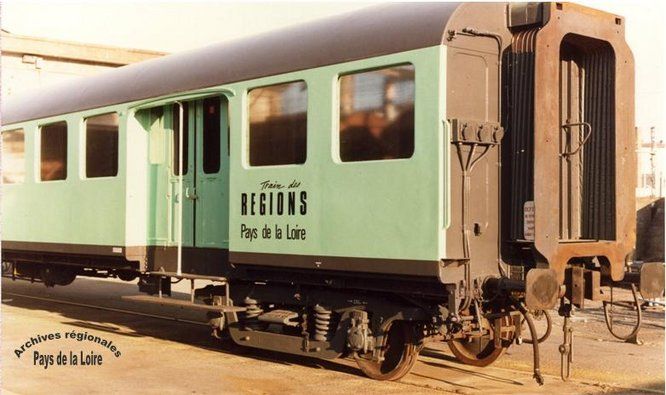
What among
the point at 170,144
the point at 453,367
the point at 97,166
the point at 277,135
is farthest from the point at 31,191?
the point at 453,367

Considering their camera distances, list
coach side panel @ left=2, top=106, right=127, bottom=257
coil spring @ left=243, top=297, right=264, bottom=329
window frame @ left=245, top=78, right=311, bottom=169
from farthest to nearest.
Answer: coach side panel @ left=2, top=106, right=127, bottom=257
coil spring @ left=243, top=297, right=264, bottom=329
window frame @ left=245, top=78, right=311, bottom=169

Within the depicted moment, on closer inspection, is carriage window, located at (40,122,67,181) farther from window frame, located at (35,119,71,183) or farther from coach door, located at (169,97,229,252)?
coach door, located at (169,97,229,252)

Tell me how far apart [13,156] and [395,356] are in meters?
7.75

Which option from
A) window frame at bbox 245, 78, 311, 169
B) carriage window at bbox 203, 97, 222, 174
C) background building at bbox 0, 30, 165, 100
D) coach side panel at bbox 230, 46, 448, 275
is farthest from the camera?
background building at bbox 0, 30, 165, 100

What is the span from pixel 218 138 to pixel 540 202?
13.3 ft

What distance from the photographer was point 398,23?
7621 mm

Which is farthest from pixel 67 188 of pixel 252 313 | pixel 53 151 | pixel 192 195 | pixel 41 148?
pixel 252 313

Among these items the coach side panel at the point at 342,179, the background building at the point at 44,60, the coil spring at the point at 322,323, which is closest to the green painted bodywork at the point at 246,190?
the coach side panel at the point at 342,179

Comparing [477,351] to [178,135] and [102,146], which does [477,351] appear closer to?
[178,135]

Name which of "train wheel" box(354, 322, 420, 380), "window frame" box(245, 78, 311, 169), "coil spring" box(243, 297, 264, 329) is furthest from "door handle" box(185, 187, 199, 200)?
"train wheel" box(354, 322, 420, 380)

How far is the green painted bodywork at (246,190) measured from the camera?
7.25 metres

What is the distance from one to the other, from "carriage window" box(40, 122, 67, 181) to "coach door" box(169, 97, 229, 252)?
231cm

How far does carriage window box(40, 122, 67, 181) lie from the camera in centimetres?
1196

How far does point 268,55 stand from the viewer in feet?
29.2
